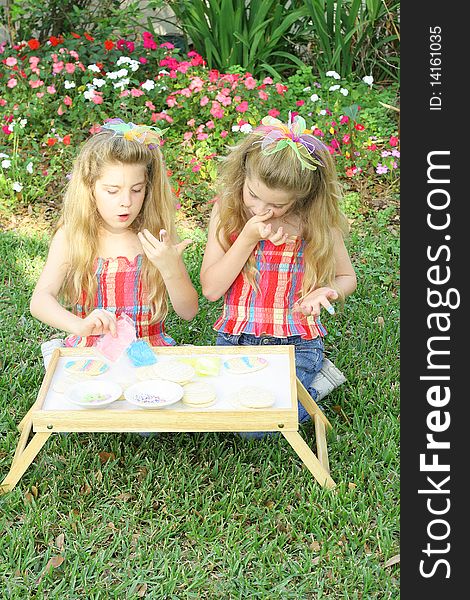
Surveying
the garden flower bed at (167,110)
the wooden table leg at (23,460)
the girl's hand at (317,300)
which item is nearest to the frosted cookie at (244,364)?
the girl's hand at (317,300)

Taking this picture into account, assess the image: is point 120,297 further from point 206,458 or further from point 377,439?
point 377,439

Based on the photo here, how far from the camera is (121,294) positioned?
3.44 metres

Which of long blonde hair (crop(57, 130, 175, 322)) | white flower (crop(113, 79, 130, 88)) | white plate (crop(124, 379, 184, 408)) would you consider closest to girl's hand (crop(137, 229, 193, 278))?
long blonde hair (crop(57, 130, 175, 322))

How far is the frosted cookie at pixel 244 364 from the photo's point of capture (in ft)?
10.2

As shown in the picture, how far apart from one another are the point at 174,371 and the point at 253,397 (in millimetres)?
329

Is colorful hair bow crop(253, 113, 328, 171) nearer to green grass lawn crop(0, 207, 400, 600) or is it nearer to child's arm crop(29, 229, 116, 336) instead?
child's arm crop(29, 229, 116, 336)

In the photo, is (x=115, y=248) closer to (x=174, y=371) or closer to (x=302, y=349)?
(x=174, y=371)

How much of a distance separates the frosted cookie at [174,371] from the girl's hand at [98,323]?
0.20 m

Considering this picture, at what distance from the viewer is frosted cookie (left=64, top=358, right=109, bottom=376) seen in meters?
3.11

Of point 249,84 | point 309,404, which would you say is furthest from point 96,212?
point 249,84

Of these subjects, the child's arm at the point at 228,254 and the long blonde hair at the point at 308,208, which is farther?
the long blonde hair at the point at 308,208

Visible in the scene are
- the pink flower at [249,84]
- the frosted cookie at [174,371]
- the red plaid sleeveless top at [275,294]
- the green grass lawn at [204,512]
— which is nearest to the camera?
the green grass lawn at [204,512]

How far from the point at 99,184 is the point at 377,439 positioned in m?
1.35

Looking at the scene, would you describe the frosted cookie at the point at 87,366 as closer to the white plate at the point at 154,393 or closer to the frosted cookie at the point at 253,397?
the white plate at the point at 154,393
